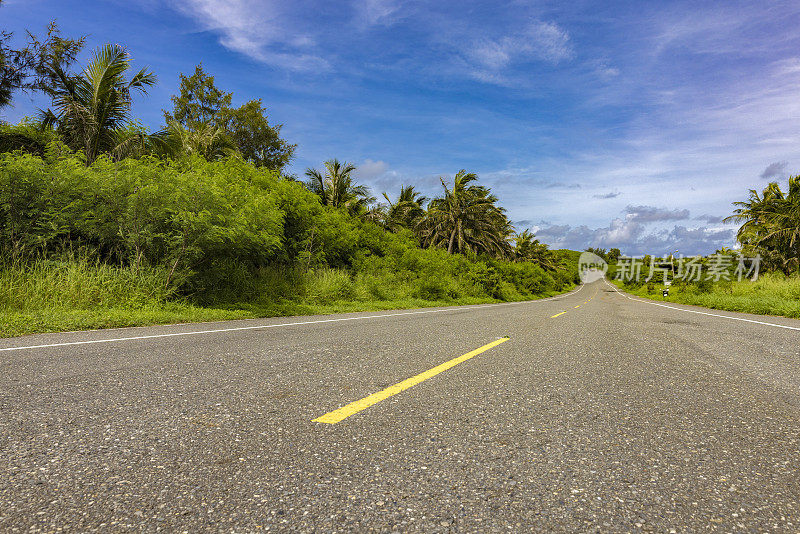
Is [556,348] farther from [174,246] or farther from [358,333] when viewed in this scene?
[174,246]

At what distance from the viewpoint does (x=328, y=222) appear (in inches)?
693

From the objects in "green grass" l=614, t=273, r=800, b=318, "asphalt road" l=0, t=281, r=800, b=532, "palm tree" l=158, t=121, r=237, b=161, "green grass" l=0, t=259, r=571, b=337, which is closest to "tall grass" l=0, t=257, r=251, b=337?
"green grass" l=0, t=259, r=571, b=337

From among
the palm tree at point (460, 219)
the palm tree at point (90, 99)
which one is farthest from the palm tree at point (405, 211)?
the palm tree at point (90, 99)

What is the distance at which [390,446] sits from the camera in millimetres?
2121

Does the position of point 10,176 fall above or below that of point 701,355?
above

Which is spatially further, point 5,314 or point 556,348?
point 5,314

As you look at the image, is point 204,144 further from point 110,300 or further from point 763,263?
point 763,263

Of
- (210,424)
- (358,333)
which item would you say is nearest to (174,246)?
(358,333)

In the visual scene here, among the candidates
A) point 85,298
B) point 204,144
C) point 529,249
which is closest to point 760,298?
point 85,298

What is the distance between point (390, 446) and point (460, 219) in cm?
3173

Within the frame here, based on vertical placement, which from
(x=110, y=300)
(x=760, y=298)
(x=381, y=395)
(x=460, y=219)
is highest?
(x=460, y=219)

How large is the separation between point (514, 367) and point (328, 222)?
14.5 metres

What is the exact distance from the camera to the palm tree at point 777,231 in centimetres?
2712

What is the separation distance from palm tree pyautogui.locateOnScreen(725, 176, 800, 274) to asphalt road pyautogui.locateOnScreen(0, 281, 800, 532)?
31.9 m
